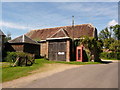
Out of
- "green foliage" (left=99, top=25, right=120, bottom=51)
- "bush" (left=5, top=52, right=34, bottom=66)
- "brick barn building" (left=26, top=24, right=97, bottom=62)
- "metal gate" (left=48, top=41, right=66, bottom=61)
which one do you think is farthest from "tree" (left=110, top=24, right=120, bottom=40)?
"bush" (left=5, top=52, right=34, bottom=66)

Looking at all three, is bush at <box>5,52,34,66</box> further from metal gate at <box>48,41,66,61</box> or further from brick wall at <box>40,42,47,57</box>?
brick wall at <box>40,42,47,57</box>

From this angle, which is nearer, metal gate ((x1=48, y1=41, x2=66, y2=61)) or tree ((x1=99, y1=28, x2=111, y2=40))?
metal gate ((x1=48, y1=41, x2=66, y2=61))

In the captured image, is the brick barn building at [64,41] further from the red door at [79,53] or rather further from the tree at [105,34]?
the tree at [105,34]

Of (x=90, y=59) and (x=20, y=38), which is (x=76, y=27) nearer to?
(x=90, y=59)

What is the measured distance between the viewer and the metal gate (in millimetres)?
28250

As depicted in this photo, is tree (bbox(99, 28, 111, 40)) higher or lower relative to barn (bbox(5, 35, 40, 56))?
higher

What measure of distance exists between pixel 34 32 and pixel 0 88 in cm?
3401

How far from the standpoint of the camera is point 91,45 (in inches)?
1077

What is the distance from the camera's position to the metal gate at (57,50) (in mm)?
28250

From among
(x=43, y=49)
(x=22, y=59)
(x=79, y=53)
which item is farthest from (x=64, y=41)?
(x=22, y=59)

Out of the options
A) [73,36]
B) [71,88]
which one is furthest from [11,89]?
[73,36]

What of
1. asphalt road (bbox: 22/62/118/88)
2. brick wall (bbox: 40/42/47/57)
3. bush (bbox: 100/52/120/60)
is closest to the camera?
asphalt road (bbox: 22/62/118/88)

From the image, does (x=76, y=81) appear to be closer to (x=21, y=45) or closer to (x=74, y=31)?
(x=21, y=45)

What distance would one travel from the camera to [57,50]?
28.9 meters
